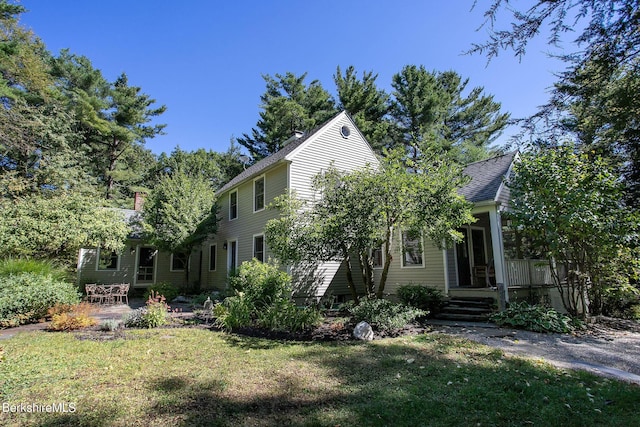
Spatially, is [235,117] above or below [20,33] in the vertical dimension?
below

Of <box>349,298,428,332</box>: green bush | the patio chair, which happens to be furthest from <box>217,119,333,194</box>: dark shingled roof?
the patio chair

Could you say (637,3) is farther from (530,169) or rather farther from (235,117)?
(235,117)

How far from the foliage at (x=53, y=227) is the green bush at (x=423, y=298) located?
37.2ft

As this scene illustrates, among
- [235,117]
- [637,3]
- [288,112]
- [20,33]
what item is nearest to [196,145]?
[235,117]

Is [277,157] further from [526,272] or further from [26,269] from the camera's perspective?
[526,272]

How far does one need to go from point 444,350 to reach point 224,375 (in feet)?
13.1

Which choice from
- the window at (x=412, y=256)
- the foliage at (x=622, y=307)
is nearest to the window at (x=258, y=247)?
the window at (x=412, y=256)

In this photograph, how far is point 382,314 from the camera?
8.05 meters

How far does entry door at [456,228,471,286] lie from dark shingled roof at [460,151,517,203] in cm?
171

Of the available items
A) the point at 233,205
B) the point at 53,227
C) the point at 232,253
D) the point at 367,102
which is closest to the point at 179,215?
the point at 233,205

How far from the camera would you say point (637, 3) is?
10.6 ft

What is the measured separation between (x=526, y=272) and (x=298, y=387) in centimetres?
986

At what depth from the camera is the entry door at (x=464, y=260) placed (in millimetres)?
12116

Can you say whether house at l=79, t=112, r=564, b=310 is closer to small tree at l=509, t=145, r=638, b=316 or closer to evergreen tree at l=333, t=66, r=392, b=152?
small tree at l=509, t=145, r=638, b=316
